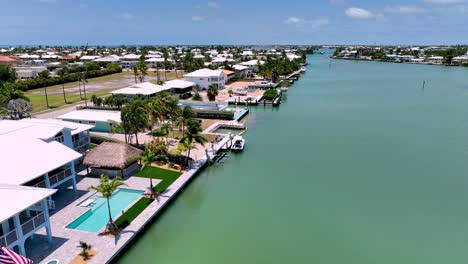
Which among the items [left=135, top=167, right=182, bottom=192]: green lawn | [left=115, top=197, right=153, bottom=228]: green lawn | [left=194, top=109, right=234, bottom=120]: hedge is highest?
[left=194, top=109, right=234, bottom=120]: hedge

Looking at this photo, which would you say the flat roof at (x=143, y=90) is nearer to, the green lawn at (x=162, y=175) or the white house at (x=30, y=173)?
the white house at (x=30, y=173)

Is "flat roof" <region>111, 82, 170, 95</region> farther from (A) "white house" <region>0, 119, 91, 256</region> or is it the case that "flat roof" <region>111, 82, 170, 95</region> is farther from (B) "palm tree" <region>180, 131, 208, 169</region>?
(B) "palm tree" <region>180, 131, 208, 169</region>

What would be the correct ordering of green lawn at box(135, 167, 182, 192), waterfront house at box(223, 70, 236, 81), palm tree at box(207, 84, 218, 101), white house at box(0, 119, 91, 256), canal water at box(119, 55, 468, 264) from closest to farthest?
1. white house at box(0, 119, 91, 256)
2. canal water at box(119, 55, 468, 264)
3. green lawn at box(135, 167, 182, 192)
4. palm tree at box(207, 84, 218, 101)
5. waterfront house at box(223, 70, 236, 81)

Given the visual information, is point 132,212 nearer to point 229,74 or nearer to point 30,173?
point 30,173

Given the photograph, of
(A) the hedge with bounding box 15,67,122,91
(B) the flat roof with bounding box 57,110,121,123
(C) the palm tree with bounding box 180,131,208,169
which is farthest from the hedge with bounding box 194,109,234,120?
(A) the hedge with bounding box 15,67,122,91

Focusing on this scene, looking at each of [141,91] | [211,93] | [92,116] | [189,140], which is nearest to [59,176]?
[189,140]

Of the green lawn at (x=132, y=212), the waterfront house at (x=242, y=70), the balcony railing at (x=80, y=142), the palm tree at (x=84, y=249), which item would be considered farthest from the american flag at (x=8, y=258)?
the waterfront house at (x=242, y=70)

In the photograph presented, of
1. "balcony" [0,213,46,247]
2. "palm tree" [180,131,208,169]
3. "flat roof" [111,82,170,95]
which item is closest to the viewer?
"balcony" [0,213,46,247]

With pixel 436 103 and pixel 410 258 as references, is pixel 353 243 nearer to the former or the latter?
pixel 410 258
